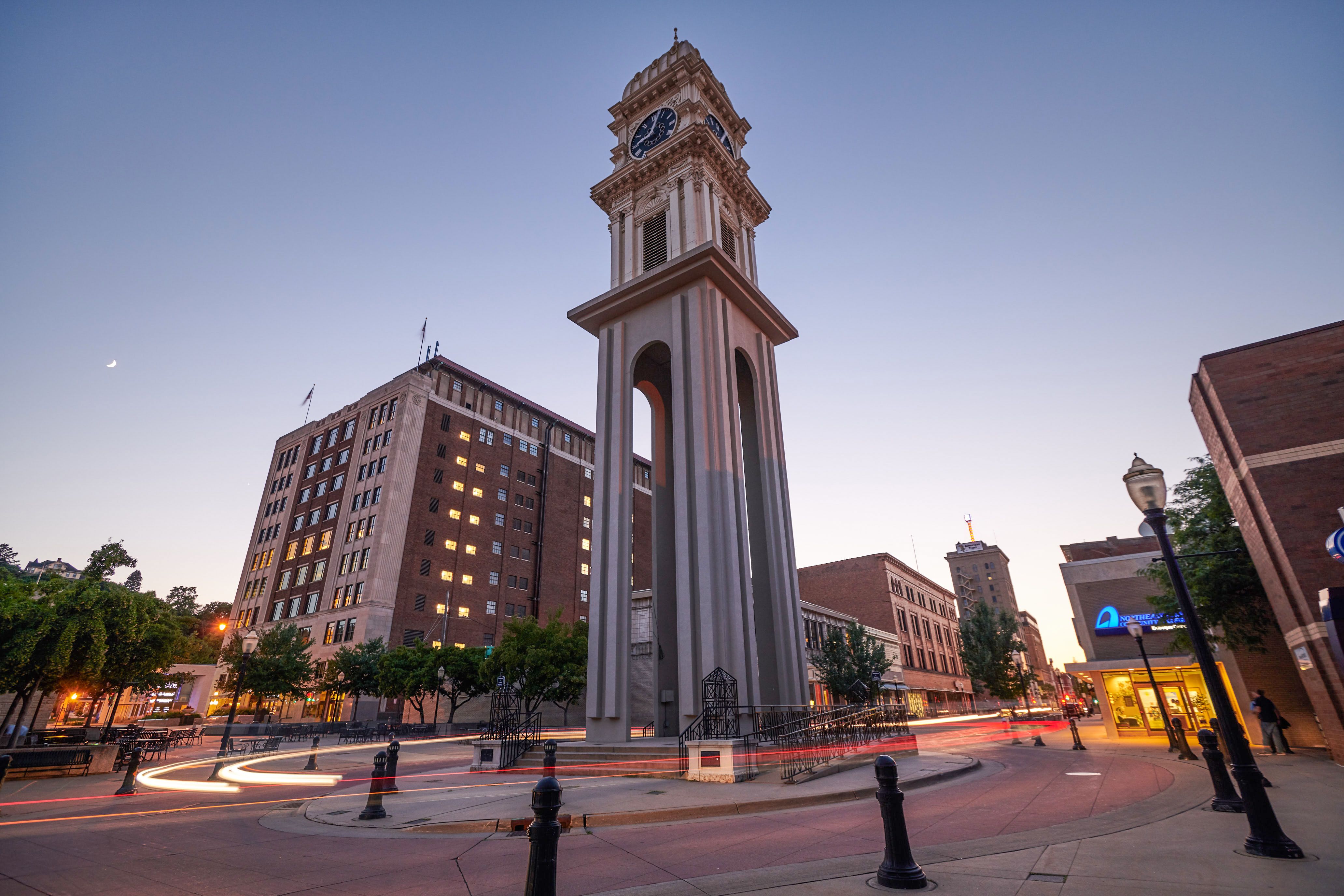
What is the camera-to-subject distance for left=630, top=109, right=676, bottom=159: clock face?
31.1 metres

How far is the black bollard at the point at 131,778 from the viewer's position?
14250 millimetres

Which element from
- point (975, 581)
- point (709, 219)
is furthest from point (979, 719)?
point (975, 581)

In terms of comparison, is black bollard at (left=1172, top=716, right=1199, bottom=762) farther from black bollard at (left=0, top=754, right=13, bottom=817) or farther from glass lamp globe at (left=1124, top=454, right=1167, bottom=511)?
black bollard at (left=0, top=754, right=13, bottom=817)

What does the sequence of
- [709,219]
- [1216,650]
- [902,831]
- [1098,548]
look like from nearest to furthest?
[902,831] → [1216,650] → [709,219] → [1098,548]

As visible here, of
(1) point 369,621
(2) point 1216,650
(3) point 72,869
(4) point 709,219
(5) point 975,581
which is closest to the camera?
(3) point 72,869

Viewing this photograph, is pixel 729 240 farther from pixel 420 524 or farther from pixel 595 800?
pixel 420 524

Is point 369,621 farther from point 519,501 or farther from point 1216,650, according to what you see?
point 1216,650

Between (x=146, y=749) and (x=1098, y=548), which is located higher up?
(x=1098, y=548)

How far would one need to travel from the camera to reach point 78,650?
68.5 feet

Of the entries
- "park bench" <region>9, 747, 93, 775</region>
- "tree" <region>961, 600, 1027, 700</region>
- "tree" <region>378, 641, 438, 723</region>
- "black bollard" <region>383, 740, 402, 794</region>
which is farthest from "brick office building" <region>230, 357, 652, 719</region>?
"black bollard" <region>383, 740, 402, 794</region>

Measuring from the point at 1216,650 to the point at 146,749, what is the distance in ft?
150

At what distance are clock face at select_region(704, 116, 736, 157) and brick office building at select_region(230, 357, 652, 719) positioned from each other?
35074mm

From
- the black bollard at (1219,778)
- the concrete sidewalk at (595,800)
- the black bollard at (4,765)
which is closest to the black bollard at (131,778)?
the concrete sidewalk at (595,800)

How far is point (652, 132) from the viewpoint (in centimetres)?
3183
